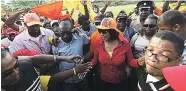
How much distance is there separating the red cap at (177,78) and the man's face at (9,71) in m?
1.36

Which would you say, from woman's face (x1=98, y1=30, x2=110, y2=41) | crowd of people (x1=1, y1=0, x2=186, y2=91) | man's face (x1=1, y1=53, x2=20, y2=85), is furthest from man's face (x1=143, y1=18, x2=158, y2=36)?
man's face (x1=1, y1=53, x2=20, y2=85)

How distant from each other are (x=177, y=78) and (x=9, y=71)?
4.71 ft

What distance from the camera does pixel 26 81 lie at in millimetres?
2678

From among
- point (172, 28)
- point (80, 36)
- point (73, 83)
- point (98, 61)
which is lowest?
point (73, 83)

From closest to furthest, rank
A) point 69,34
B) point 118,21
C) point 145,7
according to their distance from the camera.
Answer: point 69,34 → point 145,7 → point 118,21

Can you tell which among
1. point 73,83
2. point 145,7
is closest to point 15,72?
point 73,83

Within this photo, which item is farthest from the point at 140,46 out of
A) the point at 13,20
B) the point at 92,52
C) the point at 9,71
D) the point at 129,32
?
the point at 13,20

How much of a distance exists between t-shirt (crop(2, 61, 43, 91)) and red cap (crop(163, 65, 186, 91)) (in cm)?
144

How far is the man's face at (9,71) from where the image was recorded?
2459 mm

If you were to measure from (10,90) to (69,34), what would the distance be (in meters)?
1.88

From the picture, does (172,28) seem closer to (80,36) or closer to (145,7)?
(80,36)

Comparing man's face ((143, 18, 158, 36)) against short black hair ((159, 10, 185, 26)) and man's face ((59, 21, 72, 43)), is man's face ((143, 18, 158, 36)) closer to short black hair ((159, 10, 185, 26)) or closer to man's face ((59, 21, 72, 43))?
short black hair ((159, 10, 185, 26))

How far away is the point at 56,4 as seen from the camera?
263 inches

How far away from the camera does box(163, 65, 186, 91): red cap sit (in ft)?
4.88
